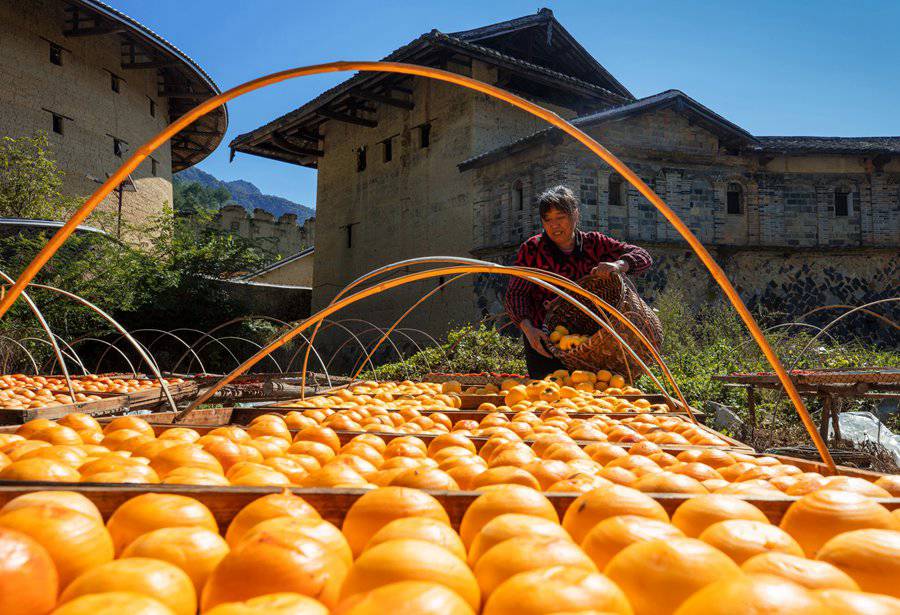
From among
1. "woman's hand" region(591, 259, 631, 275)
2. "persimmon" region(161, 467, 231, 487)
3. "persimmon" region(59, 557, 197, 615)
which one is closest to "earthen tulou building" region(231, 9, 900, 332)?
"woman's hand" region(591, 259, 631, 275)

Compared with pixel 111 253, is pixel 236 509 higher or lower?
lower

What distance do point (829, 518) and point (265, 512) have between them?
961 mm

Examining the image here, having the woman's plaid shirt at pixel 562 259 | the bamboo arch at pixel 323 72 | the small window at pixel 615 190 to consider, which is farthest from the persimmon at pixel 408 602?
the small window at pixel 615 190

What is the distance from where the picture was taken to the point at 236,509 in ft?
3.46

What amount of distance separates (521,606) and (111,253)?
1589cm

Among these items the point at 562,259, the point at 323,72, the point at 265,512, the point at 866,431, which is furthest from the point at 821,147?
the point at 265,512

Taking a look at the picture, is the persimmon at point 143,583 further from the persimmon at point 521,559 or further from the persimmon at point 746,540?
the persimmon at point 746,540

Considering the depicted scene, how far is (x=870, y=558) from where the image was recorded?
2.59ft

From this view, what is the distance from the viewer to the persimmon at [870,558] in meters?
0.77

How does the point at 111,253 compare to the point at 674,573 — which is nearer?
the point at 674,573

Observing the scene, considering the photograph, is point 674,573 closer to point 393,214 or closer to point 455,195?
point 455,195

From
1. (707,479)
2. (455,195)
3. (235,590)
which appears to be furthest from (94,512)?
(455,195)

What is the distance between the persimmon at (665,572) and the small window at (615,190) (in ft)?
40.5

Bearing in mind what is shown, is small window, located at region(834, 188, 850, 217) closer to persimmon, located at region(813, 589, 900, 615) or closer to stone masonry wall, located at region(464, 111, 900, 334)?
stone masonry wall, located at region(464, 111, 900, 334)
